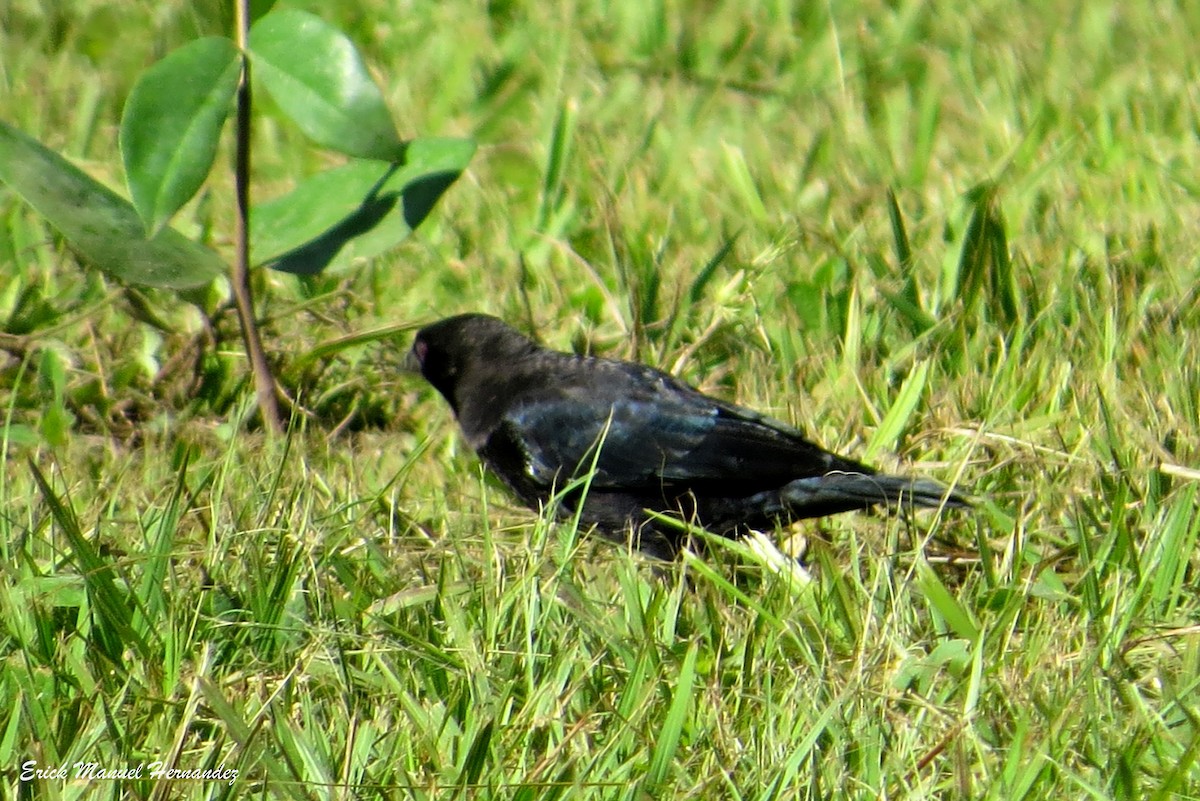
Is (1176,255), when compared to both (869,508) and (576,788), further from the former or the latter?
(576,788)

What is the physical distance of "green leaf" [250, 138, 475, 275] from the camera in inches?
159

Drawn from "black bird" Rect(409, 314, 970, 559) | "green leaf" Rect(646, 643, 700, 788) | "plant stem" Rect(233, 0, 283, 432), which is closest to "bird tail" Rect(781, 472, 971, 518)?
"black bird" Rect(409, 314, 970, 559)

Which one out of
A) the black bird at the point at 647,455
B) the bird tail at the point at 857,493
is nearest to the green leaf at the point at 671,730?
the bird tail at the point at 857,493

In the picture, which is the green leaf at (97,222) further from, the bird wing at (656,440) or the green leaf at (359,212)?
the bird wing at (656,440)

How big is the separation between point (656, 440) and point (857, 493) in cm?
58

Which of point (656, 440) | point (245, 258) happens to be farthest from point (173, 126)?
point (656, 440)

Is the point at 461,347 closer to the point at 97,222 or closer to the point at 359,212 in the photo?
the point at 359,212

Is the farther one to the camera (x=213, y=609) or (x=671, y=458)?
(x=671, y=458)

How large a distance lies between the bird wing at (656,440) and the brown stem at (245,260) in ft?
2.10

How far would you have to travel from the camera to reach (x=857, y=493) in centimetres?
368

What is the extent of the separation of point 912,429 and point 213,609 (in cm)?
196

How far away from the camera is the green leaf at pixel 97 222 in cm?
364

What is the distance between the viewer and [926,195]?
18.4 feet

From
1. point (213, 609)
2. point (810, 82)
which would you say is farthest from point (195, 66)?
point (810, 82)
